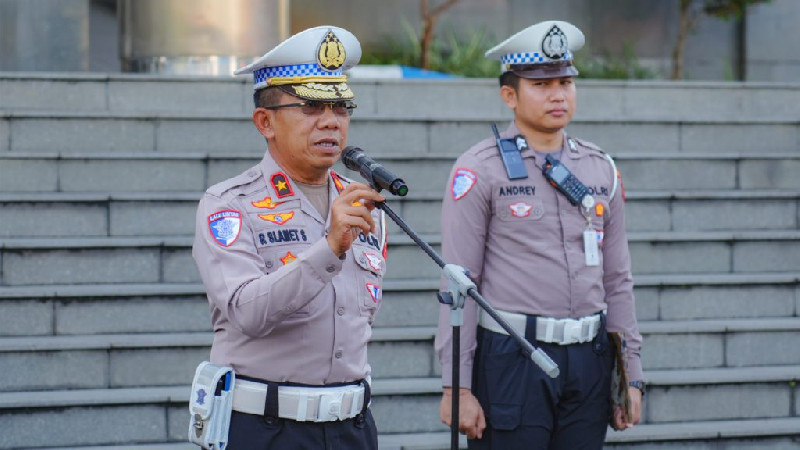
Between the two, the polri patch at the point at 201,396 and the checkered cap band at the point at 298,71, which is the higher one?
the checkered cap band at the point at 298,71

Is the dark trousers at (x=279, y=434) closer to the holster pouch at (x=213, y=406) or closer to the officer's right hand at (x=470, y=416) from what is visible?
the holster pouch at (x=213, y=406)

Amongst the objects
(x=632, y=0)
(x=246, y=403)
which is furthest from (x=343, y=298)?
(x=632, y=0)

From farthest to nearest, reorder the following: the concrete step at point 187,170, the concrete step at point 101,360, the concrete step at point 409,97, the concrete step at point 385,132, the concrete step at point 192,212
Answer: the concrete step at point 409,97
the concrete step at point 385,132
the concrete step at point 187,170
the concrete step at point 192,212
the concrete step at point 101,360

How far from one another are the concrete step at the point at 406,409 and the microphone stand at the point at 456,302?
3.12 metres

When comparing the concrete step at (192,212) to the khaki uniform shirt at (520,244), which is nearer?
the khaki uniform shirt at (520,244)

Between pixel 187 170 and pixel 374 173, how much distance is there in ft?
15.7

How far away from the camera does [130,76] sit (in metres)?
8.29

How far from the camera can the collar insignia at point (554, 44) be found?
4.57m

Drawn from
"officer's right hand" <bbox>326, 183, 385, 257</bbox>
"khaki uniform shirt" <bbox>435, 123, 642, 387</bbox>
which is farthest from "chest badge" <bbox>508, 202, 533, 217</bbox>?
"officer's right hand" <bbox>326, 183, 385, 257</bbox>

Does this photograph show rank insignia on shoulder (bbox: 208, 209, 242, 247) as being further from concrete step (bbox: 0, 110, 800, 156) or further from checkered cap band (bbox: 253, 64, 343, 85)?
concrete step (bbox: 0, 110, 800, 156)

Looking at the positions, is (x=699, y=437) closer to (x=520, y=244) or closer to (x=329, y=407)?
(x=520, y=244)

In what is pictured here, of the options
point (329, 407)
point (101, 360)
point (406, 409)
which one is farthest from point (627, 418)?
point (101, 360)

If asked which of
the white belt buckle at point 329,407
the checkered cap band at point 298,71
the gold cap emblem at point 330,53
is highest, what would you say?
the gold cap emblem at point 330,53

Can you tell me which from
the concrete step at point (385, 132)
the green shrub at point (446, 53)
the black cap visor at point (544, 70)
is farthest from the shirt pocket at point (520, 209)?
the green shrub at point (446, 53)
